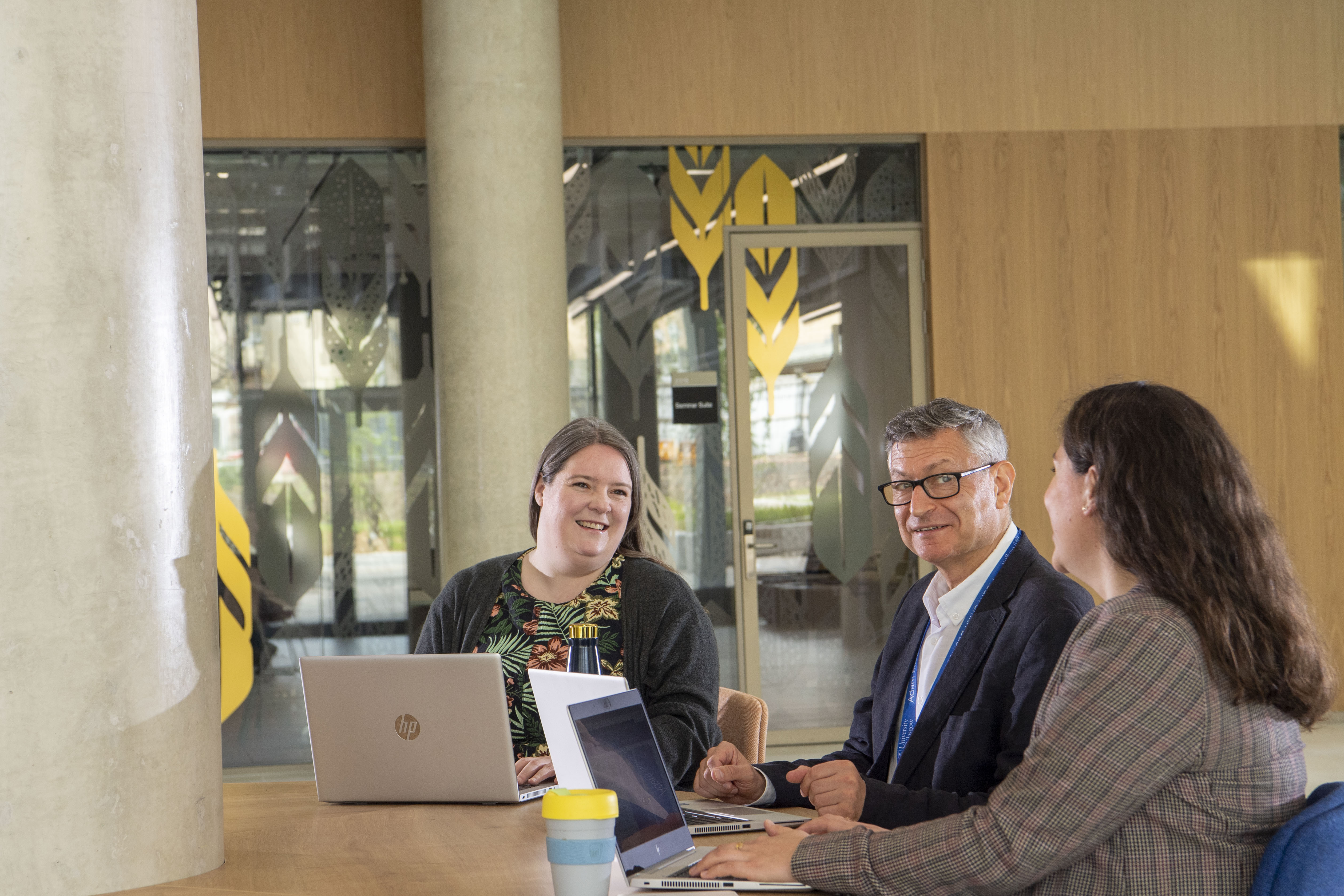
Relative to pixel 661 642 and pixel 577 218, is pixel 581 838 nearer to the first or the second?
pixel 661 642

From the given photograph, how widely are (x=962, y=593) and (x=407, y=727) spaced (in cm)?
111

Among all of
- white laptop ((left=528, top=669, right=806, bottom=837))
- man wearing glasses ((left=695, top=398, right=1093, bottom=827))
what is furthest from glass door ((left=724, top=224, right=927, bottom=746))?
white laptop ((left=528, top=669, right=806, bottom=837))

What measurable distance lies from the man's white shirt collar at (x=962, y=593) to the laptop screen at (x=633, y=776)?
2.61 ft

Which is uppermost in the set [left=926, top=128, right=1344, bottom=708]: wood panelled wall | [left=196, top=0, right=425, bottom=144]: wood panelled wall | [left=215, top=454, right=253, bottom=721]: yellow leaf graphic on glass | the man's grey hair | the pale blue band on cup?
[left=196, top=0, right=425, bottom=144]: wood panelled wall

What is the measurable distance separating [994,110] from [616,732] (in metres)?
5.13

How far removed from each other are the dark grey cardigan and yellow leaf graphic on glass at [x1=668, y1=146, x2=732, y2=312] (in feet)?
11.0

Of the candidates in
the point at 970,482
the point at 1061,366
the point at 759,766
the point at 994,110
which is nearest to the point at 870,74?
the point at 994,110

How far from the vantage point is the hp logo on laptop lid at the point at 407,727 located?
90.4 inches

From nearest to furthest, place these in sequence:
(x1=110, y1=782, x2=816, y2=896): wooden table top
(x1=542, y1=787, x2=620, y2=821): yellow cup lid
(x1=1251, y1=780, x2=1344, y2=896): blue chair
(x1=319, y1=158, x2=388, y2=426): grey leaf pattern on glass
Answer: (x1=1251, y1=780, x2=1344, y2=896): blue chair, (x1=542, y1=787, x2=620, y2=821): yellow cup lid, (x1=110, y1=782, x2=816, y2=896): wooden table top, (x1=319, y1=158, x2=388, y2=426): grey leaf pattern on glass

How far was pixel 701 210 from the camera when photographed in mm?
6105

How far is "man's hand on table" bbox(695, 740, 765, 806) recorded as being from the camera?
233 cm

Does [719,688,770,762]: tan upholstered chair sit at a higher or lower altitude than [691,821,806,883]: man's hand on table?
lower

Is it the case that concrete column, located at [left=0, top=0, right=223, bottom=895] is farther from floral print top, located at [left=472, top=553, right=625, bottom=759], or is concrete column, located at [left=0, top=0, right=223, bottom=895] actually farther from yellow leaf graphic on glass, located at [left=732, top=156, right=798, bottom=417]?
yellow leaf graphic on glass, located at [left=732, top=156, right=798, bottom=417]

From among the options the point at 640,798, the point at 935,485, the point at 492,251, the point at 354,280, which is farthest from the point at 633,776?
the point at 354,280
